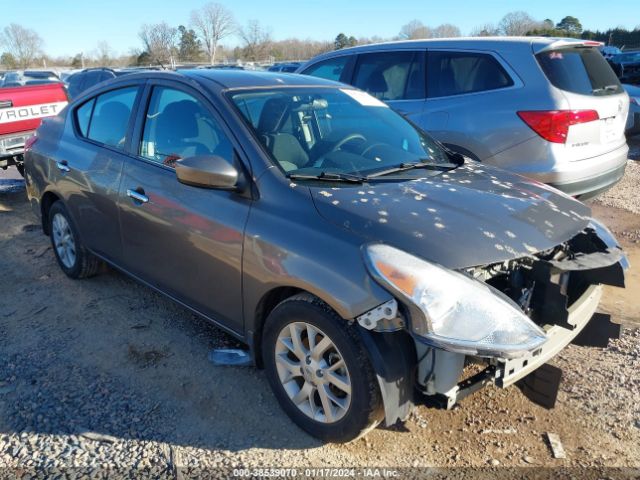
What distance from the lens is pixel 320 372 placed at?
2.61 metres

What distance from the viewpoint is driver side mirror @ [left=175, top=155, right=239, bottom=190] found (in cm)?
279

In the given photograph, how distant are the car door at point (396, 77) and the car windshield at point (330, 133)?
6.20 feet

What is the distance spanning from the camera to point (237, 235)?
2.84m

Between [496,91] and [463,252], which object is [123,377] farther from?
[496,91]

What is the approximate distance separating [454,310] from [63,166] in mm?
3341

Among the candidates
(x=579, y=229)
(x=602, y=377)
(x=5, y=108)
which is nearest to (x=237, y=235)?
(x=579, y=229)

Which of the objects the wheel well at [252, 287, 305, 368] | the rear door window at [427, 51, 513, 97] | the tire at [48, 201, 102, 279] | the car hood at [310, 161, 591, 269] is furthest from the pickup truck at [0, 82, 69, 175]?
the car hood at [310, 161, 591, 269]

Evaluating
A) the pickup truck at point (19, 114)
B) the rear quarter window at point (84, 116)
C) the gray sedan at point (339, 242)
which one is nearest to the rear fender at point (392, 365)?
the gray sedan at point (339, 242)

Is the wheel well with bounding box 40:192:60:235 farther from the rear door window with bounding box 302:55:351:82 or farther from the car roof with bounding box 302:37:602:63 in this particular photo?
the car roof with bounding box 302:37:602:63

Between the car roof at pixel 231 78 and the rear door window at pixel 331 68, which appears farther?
the rear door window at pixel 331 68

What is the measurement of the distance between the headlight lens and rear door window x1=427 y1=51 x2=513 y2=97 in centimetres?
Answer: 343

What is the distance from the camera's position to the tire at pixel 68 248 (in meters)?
4.40

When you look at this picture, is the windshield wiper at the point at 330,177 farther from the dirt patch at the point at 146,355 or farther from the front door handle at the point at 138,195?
the dirt patch at the point at 146,355

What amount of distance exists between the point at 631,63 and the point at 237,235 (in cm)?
2329
